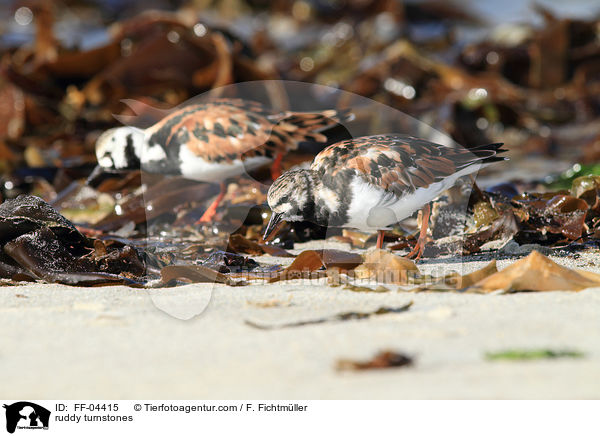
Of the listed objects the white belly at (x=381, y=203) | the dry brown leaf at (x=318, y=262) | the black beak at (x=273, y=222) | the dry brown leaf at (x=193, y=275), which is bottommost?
the dry brown leaf at (x=193, y=275)

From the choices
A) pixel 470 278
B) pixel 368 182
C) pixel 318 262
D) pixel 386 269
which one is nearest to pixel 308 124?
pixel 368 182

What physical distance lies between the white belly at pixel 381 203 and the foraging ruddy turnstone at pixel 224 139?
1119mm

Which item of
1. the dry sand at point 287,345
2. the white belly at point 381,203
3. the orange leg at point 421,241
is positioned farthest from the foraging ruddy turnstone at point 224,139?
the dry sand at point 287,345

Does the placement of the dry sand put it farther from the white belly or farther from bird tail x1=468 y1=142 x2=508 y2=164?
bird tail x1=468 y1=142 x2=508 y2=164

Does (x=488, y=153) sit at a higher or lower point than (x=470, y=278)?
higher

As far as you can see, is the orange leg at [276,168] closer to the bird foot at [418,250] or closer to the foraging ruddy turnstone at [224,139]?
the foraging ruddy turnstone at [224,139]

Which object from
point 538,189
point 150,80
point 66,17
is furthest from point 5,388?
point 66,17

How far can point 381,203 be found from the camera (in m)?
2.83

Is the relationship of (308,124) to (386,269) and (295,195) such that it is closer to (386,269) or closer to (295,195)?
(295,195)

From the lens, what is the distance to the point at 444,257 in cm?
309

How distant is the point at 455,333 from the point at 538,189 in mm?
2732

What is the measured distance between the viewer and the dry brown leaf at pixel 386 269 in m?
2.54

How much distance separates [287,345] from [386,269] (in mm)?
909
